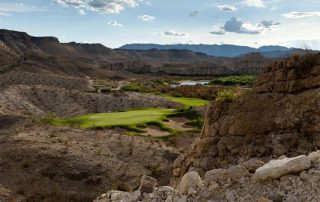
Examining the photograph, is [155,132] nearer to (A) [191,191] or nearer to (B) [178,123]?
(B) [178,123]

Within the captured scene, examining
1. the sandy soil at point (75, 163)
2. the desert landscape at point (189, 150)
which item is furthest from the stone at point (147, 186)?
the sandy soil at point (75, 163)

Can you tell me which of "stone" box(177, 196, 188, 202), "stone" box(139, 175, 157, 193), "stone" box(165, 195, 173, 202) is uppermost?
"stone" box(177, 196, 188, 202)

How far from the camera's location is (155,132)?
3522 centimetres

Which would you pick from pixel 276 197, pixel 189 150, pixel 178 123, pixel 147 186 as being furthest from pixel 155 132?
pixel 276 197

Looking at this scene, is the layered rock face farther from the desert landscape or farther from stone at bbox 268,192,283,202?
stone at bbox 268,192,283,202

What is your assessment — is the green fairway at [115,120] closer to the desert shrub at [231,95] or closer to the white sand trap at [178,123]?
the white sand trap at [178,123]

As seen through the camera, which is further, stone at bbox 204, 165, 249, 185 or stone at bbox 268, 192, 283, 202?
stone at bbox 204, 165, 249, 185

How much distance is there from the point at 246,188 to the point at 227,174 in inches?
21.5

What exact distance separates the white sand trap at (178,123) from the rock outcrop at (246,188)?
28.0 metres

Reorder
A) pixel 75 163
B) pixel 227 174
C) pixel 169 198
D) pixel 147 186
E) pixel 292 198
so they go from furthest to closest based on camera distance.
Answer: pixel 75 163
pixel 147 186
pixel 169 198
pixel 227 174
pixel 292 198

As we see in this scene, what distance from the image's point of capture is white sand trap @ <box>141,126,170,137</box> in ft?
113

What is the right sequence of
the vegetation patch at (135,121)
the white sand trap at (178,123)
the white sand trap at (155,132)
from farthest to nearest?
the white sand trap at (178,123) < the vegetation patch at (135,121) < the white sand trap at (155,132)

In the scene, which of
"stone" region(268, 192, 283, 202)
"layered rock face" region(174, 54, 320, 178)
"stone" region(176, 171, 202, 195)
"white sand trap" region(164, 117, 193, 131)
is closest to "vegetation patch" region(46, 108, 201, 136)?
"white sand trap" region(164, 117, 193, 131)

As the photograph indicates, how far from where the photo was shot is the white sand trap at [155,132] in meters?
A: 34.4
